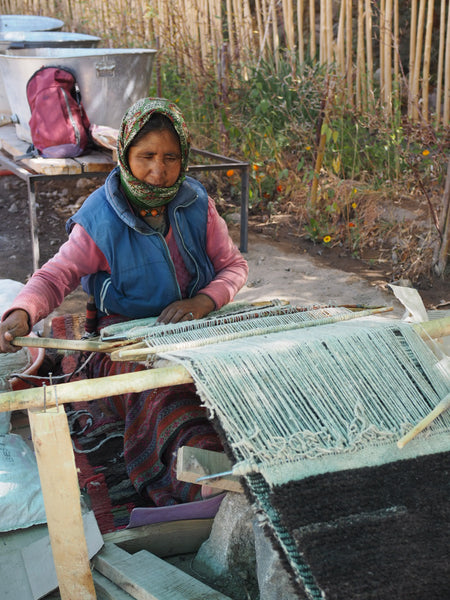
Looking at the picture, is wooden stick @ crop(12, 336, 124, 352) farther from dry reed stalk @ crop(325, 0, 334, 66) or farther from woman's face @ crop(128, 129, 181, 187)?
dry reed stalk @ crop(325, 0, 334, 66)

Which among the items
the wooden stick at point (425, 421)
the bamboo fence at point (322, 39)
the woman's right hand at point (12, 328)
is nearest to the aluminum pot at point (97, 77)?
the bamboo fence at point (322, 39)

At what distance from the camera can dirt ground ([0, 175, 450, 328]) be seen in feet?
13.8

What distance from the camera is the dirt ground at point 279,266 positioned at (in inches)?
165

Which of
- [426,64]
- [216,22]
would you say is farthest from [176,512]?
[216,22]

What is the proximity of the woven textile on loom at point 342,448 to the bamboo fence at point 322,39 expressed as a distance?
3.52 metres

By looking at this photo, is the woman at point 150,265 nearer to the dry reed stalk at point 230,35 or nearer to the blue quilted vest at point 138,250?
the blue quilted vest at point 138,250

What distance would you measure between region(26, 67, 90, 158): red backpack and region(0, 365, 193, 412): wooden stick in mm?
3484

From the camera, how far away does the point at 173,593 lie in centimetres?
152

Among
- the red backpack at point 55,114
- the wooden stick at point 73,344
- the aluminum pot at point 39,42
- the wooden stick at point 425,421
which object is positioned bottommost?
the wooden stick at point 425,421

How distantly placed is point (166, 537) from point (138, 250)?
1.04m

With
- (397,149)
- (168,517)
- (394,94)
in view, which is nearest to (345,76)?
(394,94)

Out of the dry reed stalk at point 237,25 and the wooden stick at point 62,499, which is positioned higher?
the dry reed stalk at point 237,25

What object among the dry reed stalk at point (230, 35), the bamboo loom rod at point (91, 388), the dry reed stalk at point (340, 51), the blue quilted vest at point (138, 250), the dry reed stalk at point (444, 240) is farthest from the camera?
the dry reed stalk at point (230, 35)

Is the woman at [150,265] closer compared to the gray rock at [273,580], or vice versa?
the gray rock at [273,580]
